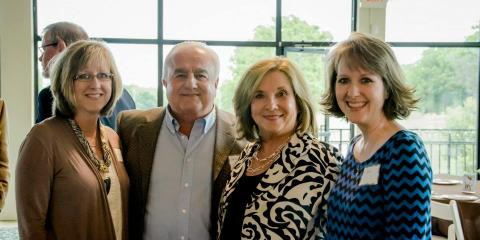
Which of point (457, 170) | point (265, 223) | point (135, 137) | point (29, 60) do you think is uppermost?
point (29, 60)

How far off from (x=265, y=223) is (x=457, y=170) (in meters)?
6.39

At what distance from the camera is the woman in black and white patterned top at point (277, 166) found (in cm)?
166

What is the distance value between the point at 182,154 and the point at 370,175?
103 centimetres

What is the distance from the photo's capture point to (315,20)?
267 inches

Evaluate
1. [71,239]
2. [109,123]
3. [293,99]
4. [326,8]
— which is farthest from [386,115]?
[326,8]

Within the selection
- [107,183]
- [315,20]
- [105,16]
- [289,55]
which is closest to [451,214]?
[107,183]

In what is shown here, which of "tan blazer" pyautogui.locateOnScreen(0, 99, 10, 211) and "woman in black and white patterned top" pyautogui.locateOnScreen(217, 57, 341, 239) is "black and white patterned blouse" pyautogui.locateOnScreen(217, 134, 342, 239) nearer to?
"woman in black and white patterned top" pyautogui.locateOnScreen(217, 57, 341, 239)

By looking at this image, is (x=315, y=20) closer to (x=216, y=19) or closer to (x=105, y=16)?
(x=216, y=19)

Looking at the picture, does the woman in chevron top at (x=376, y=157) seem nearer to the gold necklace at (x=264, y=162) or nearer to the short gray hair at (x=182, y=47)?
the gold necklace at (x=264, y=162)

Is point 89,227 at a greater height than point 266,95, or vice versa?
point 266,95

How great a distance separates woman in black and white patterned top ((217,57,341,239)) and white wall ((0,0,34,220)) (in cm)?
533

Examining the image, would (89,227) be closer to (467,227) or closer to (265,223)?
(265,223)

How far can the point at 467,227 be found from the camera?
3.07 metres

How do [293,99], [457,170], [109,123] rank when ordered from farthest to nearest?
[457,170] < [109,123] < [293,99]
